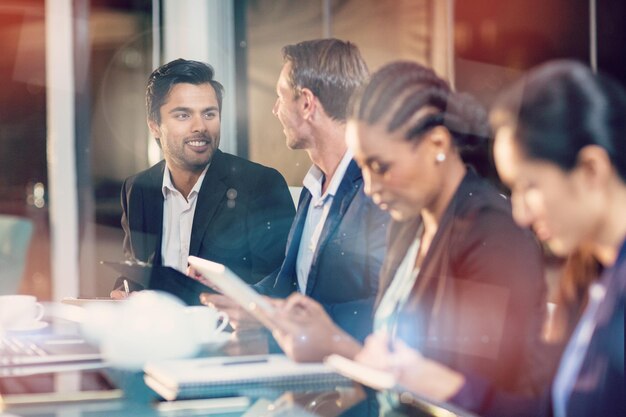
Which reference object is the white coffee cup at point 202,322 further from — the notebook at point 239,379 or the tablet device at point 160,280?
the tablet device at point 160,280

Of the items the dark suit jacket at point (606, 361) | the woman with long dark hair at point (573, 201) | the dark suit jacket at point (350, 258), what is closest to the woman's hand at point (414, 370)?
the woman with long dark hair at point (573, 201)

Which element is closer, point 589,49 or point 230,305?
point 589,49

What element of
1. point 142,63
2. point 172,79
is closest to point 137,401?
point 172,79

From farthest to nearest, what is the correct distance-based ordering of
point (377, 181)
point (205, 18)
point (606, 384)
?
point (205, 18) → point (377, 181) → point (606, 384)

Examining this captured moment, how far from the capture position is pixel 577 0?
170 cm

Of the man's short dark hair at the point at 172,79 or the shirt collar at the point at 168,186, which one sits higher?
the man's short dark hair at the point at 172,79

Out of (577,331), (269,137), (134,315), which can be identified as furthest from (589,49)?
(269,137)

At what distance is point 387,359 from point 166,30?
1.70 metres

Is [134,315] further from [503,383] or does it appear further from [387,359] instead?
[503,383]

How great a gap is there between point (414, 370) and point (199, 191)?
Result: 134 cm

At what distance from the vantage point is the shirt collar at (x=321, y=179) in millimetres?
2393

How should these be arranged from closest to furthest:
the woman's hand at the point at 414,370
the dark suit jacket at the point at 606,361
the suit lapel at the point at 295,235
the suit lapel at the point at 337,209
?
the dark suit jacket at the point at 606,361 → the woman's hand at the point at 414,370 → the suit lapel at the point at 337,209 → the suit lapel at the point at 295,235

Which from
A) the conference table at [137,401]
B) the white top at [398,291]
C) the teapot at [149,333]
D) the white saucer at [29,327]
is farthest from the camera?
the white saucer at [29,327]

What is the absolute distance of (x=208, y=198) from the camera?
2828 mm
